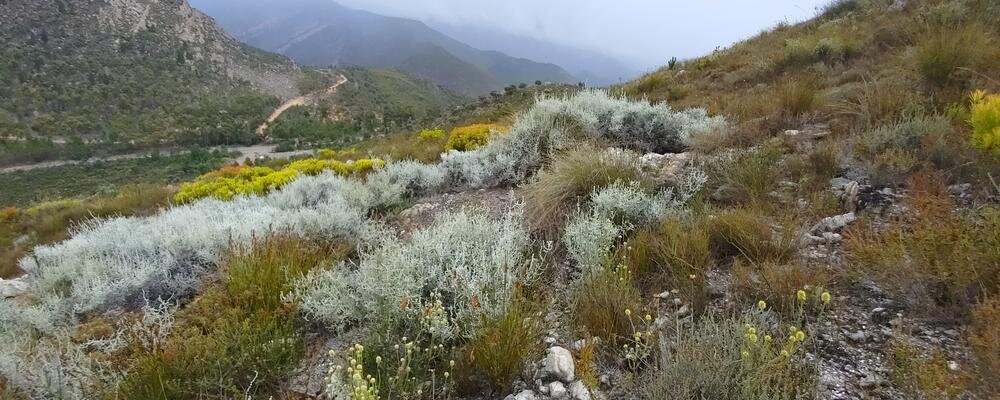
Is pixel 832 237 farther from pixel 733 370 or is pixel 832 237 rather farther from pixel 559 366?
pixel 559 366

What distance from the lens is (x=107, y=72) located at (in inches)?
1980

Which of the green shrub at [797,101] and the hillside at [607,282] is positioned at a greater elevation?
the green shrub at [797,101]

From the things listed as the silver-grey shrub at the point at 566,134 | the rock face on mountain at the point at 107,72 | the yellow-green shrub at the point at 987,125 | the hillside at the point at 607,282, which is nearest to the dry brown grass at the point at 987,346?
the hillside at the point at 607,282

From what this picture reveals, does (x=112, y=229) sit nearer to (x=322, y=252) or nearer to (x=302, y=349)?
(x=322, y=252)

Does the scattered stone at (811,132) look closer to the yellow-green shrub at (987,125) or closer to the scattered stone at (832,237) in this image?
the yellow-green shrub at (987,125)

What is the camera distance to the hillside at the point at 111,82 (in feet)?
152

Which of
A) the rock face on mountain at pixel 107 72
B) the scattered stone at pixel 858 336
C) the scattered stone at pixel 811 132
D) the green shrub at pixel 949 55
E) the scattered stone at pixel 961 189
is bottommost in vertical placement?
the scattered stone at pixel 858 336

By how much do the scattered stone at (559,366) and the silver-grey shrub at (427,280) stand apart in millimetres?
376

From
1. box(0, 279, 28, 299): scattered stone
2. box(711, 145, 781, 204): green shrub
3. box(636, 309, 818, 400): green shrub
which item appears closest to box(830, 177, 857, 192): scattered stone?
box(711, 145, 781, 204): green shrub

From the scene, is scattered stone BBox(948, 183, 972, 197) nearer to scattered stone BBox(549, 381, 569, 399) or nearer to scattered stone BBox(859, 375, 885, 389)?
scattered stone BBox(859, 375, 885, 389)

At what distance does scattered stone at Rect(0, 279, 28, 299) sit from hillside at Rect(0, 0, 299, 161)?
5311 centimetres

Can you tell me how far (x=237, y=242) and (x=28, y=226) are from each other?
44.4 feet

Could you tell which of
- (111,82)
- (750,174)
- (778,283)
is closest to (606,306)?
(778,283)

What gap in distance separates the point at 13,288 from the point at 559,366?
17.4 ft
